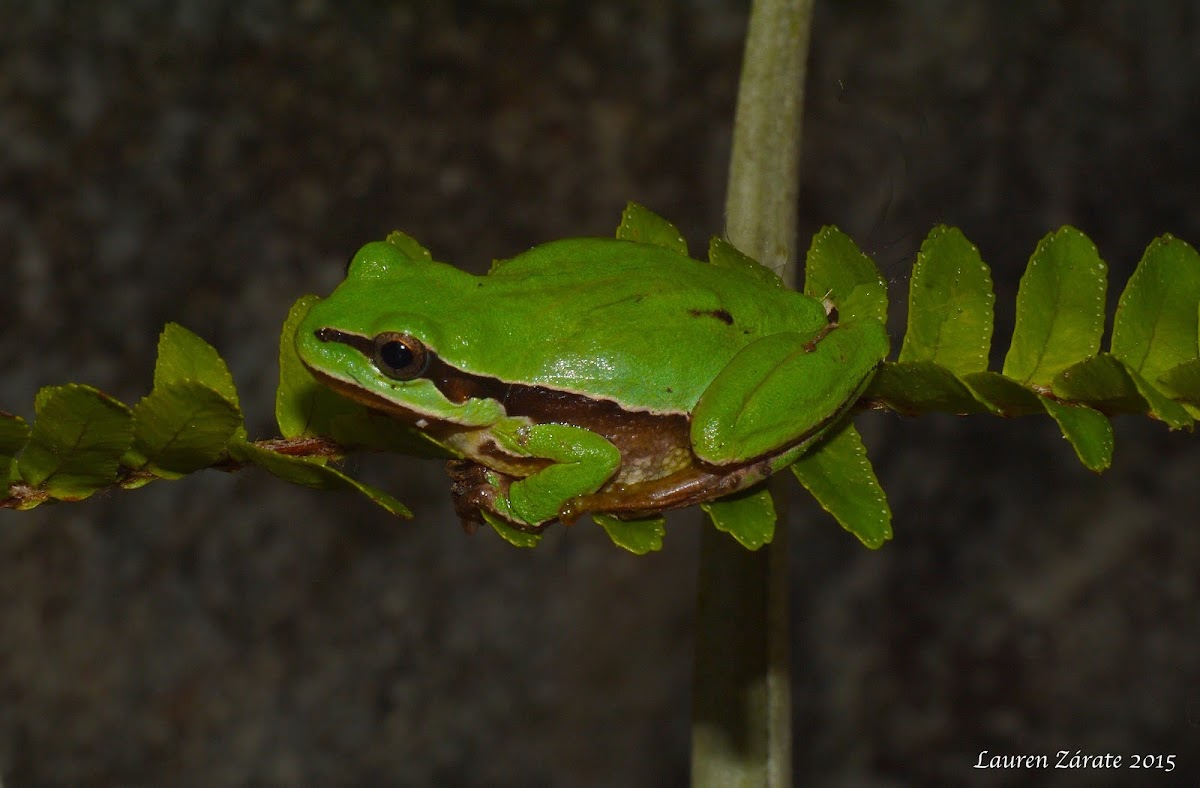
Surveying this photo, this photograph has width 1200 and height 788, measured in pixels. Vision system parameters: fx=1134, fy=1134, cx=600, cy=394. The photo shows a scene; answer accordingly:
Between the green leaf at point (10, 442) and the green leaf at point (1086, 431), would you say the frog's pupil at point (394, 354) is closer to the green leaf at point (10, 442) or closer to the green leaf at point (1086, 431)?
the green leaf at point (10, 442)

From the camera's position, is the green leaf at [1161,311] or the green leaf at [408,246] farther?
the green leaf at [408,246]

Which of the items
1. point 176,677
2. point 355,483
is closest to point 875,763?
point 176,677

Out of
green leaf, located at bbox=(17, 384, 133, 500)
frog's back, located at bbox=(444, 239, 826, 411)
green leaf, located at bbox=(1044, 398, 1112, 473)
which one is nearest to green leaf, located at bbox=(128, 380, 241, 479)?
green leaf, located at bbox=(17, 384, 133, 500)

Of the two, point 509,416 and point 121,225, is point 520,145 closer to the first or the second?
point 121,225

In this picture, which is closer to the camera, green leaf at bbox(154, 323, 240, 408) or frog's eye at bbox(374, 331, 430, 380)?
green leaf at bbox(154, 323, 240, 408)

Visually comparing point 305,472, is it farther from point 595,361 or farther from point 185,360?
point 595,361

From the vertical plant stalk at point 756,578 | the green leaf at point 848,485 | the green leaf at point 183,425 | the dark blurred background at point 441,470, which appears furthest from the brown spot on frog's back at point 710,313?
the dark blurred background at point 441,470

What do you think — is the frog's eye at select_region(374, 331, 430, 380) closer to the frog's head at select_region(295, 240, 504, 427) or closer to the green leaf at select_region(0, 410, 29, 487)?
the frog's head at select_region(295, 240, 504, 427)
